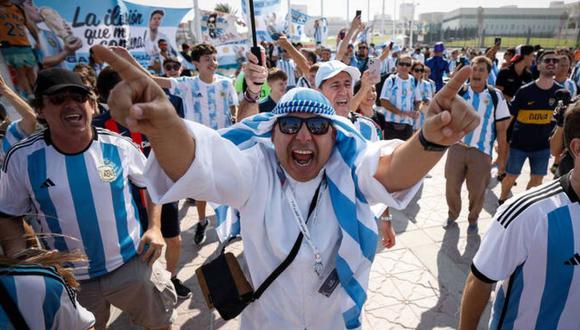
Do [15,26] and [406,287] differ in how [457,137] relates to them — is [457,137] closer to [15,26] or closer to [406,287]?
[406,287]

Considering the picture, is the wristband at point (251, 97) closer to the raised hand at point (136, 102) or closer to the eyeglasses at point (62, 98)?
the eyeglasses at point (62, 98)

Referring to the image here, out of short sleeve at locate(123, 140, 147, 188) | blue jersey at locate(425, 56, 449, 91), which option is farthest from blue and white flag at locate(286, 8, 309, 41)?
short sleeve at locate(123, 140, 147, 188)

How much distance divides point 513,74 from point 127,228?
770 cm

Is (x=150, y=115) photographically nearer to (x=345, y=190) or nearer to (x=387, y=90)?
(x=345, y=190)

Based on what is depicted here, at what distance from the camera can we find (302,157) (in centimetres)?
163

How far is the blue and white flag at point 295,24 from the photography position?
15766 millimetres

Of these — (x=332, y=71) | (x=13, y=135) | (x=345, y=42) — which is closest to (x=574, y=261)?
(x=332, y=71)

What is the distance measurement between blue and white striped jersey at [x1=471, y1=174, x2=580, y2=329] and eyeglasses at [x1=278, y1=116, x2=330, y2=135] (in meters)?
0.90

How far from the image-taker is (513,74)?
23.5 feet

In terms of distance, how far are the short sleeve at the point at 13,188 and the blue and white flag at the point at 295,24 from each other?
14.8 meters

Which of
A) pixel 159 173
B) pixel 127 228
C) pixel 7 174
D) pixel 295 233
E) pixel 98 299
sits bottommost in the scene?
pixel 98 299

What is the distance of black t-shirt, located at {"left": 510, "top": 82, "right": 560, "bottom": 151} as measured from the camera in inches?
182

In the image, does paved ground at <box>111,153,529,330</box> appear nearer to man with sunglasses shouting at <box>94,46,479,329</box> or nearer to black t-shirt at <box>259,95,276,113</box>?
man with sunglasses shouting at <box>94,46,479,329</box>

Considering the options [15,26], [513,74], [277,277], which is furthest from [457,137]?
[513,74]
